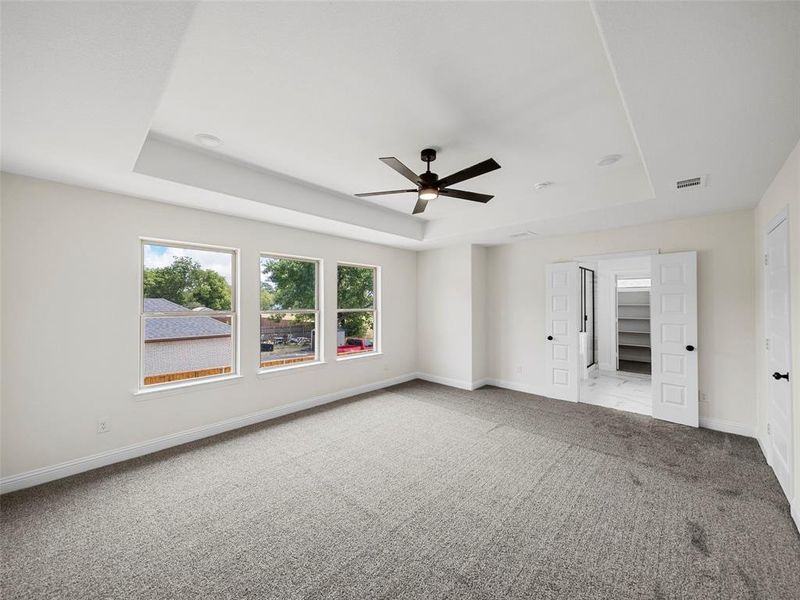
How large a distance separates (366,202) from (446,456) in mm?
3123

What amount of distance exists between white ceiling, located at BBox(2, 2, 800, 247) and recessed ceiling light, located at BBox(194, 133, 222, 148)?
7cm

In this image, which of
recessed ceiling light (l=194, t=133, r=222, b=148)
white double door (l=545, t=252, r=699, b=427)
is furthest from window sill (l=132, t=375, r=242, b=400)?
white double door (l=545, t=252, r=699, b=427)

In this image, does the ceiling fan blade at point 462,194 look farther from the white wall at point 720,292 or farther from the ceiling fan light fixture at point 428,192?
the white wall at point 720,292

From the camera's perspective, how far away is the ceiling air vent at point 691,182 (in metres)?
2.83

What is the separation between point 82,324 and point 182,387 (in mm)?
1026

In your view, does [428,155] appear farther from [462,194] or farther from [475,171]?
[475,171]

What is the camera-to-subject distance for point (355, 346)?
5527mm

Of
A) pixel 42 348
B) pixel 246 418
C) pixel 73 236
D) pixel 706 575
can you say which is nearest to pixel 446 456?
pixel 706 575

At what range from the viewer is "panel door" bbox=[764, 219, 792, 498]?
244cm

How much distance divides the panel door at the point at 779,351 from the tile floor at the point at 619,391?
5.39 feet

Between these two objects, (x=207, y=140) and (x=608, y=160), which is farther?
(x=608, y=160)

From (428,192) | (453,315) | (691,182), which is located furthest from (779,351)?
(453,315)

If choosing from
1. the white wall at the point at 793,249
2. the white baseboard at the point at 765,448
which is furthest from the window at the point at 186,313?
the white baseboard at the point at 765,448

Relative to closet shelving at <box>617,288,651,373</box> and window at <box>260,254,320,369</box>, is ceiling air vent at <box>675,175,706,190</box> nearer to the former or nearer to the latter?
window at <box>260,254,320,369</box>
